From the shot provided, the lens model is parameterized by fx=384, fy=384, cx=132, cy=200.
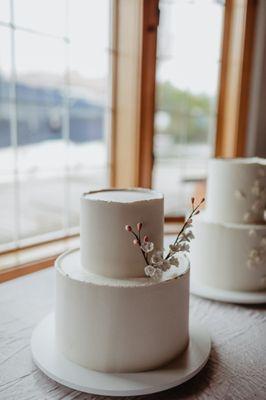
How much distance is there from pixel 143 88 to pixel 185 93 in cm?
33

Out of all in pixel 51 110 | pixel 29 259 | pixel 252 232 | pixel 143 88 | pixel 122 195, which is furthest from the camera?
pixel 51 110

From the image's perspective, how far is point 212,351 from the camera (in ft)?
4.06

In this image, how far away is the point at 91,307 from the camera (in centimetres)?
105

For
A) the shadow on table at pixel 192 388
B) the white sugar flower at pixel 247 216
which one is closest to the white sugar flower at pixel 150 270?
the shadow on table at pixel 192 388

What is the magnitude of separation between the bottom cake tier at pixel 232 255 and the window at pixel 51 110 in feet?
2.12

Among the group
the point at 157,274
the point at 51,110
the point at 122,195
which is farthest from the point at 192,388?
the point at 51,110

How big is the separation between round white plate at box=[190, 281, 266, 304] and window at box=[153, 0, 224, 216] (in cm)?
81

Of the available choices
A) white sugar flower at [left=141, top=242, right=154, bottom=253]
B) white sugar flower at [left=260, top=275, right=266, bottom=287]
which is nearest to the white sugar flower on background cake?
white sugar flower at [left=141, top=242, right=154, bottom=253]

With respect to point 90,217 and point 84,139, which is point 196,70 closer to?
point 84,139

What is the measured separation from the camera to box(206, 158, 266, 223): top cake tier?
1610 mm

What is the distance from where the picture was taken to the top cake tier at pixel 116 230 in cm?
106

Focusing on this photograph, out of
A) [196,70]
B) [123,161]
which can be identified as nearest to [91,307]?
[123,161]

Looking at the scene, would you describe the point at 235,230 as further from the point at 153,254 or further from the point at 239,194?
Result: the point at 153,254

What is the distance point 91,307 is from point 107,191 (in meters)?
0.37
